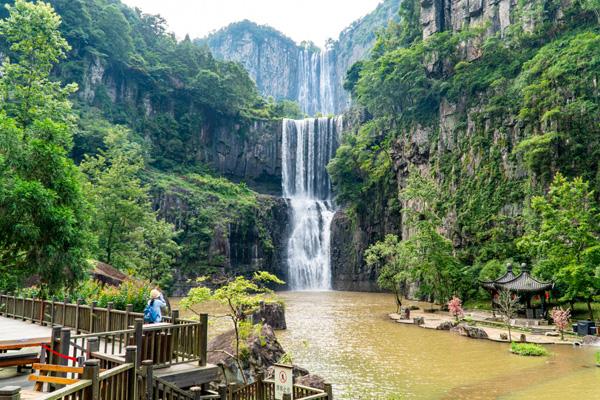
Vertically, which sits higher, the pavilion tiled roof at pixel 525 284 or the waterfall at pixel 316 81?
the waterfall at pixel 316 81

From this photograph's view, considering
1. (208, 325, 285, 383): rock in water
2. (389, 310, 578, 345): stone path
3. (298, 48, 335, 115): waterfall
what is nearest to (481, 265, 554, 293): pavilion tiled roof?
(389, 310, 578, 345): stone path

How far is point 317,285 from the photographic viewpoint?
4812 cm

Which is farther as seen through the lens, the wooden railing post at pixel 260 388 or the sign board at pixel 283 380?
the wooden railing post at pixel 260 388

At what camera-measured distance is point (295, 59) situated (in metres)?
103

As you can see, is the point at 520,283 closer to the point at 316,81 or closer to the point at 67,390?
the point at 67,390

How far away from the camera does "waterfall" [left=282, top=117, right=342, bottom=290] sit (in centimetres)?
4972

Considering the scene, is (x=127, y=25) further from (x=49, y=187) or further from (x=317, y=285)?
(x=49, y=187)

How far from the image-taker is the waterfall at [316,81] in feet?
317

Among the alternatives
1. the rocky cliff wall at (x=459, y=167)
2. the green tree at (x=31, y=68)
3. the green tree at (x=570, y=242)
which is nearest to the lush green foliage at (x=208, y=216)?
the rocky cliff wall at (x=459, y=167)

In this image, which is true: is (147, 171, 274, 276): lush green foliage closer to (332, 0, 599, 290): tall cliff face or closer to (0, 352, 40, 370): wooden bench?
(332, 0, 599, 290): tall cliff face

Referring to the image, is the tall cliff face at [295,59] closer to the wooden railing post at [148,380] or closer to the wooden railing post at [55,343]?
the wooden railing post at [55,343]

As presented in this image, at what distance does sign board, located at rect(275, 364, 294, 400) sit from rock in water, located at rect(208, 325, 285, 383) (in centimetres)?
424

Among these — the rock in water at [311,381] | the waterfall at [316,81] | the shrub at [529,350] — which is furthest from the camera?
the waterfall at [316,81]

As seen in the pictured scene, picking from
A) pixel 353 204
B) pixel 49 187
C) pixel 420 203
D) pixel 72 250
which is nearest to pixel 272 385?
pixel 72 250
